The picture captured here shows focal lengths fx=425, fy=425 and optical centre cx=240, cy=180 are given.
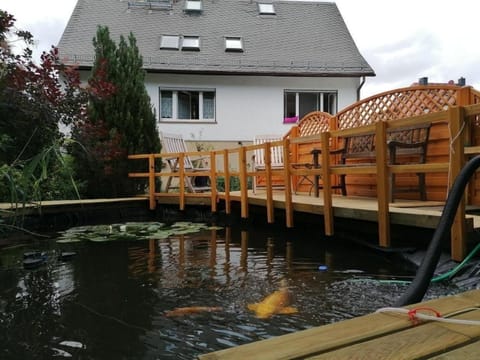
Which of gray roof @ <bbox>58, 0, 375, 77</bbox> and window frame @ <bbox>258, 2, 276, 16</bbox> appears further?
window frame @ <bbox>258, 2, 276, 16</bbox>

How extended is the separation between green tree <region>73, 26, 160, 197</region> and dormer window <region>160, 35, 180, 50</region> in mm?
3749

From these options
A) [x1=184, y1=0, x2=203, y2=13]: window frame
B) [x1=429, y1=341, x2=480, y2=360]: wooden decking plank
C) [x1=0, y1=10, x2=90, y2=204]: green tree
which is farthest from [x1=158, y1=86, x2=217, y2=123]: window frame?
[x1=429, y1=341, x2=480, y2=360]: wooden decking plank

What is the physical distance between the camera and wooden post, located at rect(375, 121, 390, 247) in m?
3.48

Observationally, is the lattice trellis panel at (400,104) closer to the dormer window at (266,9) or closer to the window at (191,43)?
the window at (191,43)

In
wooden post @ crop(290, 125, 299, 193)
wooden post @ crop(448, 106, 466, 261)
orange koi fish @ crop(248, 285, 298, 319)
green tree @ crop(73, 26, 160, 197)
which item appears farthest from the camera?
green tree @ crop(73, 26, 160, 197)

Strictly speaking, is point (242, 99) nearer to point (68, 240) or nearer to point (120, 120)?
point (120, 120)

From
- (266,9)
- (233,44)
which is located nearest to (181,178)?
(233,44)

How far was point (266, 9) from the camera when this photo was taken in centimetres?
1491

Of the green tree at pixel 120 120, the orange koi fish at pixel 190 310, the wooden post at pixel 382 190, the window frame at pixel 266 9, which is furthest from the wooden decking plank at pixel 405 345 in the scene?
the window frame at pixel 266 9

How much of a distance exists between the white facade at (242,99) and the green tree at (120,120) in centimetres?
296

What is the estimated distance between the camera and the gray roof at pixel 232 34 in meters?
12.1

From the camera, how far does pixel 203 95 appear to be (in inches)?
487

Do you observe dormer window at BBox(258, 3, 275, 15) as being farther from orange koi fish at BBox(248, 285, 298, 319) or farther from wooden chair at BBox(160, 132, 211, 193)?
orange koi fish at BBox(248, 285, 298, 319)

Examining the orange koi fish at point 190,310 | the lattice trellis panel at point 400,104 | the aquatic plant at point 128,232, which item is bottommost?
the orange koi fish at point 190,310
